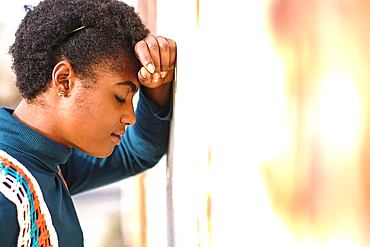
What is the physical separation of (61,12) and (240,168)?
474 millimetres

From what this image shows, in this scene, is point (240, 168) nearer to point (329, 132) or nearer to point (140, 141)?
point (329, 132)

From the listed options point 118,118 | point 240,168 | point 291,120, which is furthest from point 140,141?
point 291,120

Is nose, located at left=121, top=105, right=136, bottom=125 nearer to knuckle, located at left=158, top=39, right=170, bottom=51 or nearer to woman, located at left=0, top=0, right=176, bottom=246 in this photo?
woman, located at left=0, top=0, right=176, bottom=246

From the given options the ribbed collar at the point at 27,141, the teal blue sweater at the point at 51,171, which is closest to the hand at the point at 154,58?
the teal blue sweater at the point at 51,171

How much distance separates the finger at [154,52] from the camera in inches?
23.3

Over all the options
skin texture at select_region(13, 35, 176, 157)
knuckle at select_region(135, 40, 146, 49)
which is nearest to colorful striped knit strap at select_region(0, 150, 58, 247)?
skin texture at select_region(13, 35, 176, 157)

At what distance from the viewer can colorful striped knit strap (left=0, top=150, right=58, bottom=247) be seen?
1.61ft

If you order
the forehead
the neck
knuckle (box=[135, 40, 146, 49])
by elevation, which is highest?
knuckle (box=[135, 40, 146, 49])

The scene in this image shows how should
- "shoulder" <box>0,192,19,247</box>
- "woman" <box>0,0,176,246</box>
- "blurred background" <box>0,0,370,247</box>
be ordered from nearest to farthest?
"blurred background" <box>0,0,370,247</box>
"shoulder" <box>0,192,19,247</box>
"woman" <box>0,0,176,246</box>

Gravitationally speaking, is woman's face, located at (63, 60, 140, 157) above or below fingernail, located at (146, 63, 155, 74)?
below

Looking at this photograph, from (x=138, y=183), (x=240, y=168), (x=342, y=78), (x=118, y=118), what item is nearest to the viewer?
(x=342, y=78)

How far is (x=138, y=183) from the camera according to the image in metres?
1.21

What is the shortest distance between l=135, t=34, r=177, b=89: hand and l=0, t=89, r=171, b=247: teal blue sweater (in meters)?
0.13

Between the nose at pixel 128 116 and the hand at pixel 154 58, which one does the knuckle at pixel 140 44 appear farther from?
the nose at pixel 128 116
